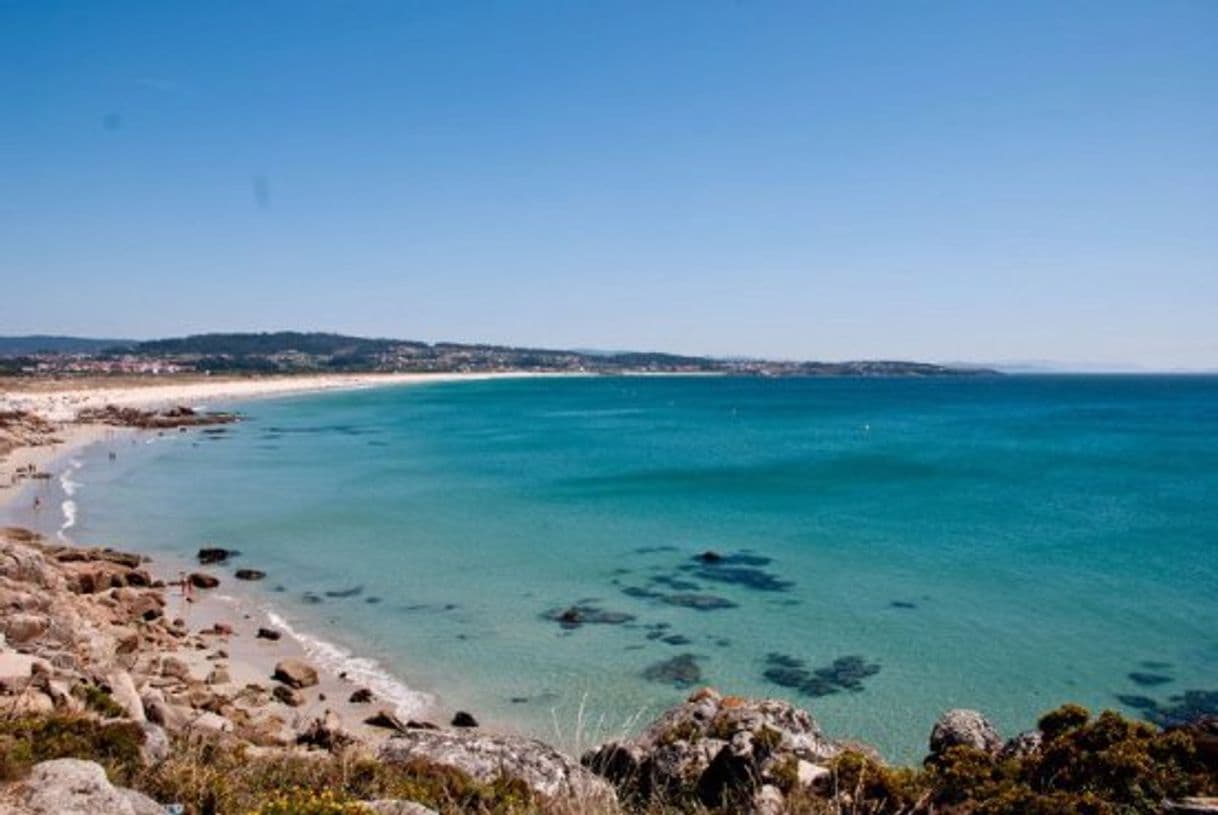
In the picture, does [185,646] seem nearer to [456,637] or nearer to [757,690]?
[456,637]

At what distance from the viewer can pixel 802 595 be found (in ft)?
83.4

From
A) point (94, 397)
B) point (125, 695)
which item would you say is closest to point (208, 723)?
point (125, 695)

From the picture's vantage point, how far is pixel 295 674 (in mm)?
18391

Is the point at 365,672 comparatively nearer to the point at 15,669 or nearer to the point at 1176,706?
the point at 15,669

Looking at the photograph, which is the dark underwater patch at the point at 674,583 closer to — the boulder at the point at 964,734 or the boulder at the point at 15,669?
the boulder at the point at 964,734

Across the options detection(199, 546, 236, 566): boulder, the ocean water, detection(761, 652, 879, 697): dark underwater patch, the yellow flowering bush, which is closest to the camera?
the yellow flowering bush

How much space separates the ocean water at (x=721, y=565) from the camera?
18656mm

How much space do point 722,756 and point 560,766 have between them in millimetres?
1881

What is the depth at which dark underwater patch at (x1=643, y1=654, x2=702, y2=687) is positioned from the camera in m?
18.8

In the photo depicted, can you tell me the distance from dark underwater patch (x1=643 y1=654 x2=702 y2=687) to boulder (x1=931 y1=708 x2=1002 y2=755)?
8.31m

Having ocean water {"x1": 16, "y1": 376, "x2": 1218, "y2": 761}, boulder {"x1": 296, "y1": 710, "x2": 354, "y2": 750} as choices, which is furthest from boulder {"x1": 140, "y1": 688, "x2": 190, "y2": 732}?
ocean water {"x1": 16, "y1": 376, "x2": 1218, "y2": 761}

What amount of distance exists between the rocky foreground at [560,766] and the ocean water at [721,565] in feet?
5.93

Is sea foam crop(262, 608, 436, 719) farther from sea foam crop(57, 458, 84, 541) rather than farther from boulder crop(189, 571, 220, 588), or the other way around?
sea foam crop(57, 458, 84, 541)

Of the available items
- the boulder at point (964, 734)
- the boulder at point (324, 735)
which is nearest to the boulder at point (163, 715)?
the boulder at point (324, 735)
